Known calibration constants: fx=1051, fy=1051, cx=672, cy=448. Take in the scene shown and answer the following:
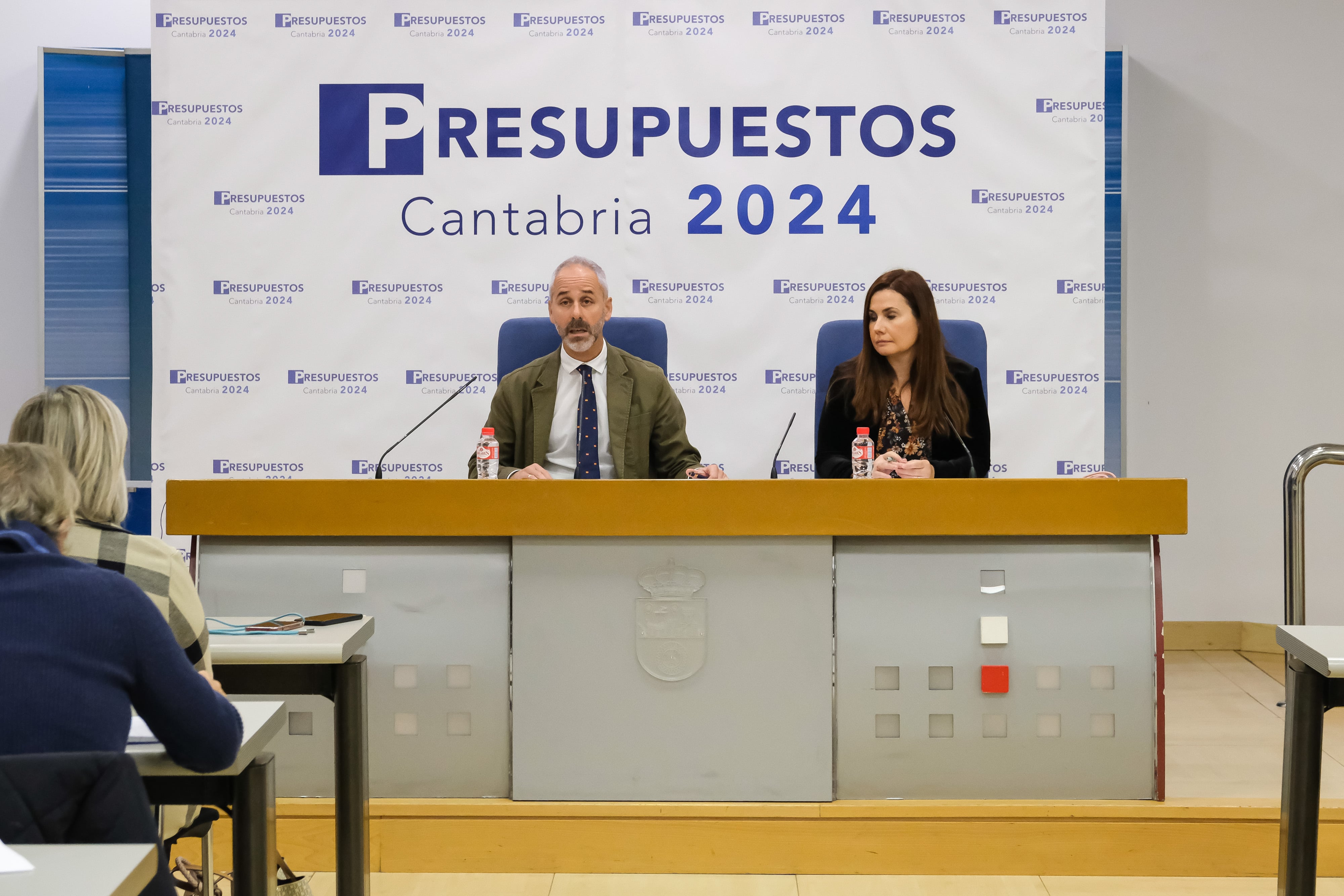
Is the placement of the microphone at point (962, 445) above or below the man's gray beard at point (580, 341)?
below

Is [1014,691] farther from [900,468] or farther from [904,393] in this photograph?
[904,393]

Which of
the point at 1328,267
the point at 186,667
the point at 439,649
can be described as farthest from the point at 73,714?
the point at 1328,267

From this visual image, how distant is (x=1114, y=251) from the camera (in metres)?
3.81

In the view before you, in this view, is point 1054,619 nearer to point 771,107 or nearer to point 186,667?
point 186,667

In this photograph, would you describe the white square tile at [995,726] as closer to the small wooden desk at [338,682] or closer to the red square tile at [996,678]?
the red square tile at [996,678]

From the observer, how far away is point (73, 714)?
1026mm

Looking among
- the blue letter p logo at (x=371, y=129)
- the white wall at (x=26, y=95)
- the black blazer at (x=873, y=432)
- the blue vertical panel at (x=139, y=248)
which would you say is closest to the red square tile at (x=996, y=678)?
the black blazer at (x=873, y=432)

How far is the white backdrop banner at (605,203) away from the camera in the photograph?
3680 millimetres

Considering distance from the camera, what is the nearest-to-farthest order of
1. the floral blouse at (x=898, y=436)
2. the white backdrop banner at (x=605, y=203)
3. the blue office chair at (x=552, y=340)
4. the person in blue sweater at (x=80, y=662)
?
the person in blue sweater at (x=80, y=662)
the floral blouse at (x=898, y=436)
the blue office chair at (x=552, y=340)
the white backdrop banner at (x=605, y=203)

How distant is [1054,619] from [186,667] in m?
1.66

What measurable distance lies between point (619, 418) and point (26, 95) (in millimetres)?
2869

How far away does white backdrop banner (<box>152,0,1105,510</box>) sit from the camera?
368 cm

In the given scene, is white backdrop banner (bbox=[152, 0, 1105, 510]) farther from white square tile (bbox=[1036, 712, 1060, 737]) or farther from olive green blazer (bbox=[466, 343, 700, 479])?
white square tile (bbox=[1036, 712, 1060, 737])

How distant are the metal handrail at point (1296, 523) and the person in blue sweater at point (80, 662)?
2461 mm
